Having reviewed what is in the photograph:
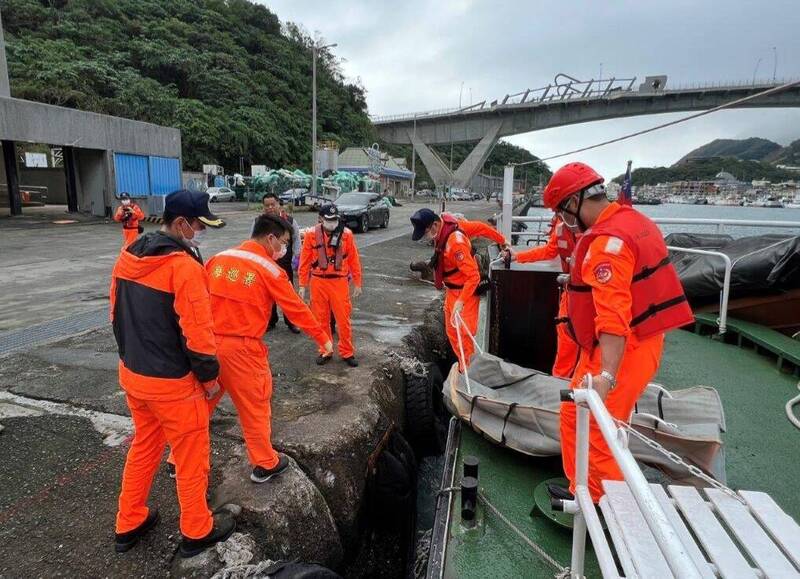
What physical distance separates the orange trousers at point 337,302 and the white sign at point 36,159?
28835 millimetres

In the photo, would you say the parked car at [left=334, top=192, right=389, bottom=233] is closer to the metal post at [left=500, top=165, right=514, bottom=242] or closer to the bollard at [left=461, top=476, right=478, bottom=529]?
the metal post at [left=500, top=165, right=514, bottom=242]

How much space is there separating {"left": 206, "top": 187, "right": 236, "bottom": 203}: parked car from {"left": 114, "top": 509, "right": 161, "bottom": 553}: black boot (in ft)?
102

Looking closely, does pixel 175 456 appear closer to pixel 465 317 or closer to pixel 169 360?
pixel 169 360

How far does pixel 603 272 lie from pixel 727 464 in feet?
6.00

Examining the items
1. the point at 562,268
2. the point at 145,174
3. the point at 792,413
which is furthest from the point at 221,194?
the point at 792,413

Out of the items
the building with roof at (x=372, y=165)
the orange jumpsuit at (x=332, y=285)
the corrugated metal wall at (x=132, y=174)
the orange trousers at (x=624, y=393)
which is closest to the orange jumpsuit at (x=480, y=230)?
the orange jumpsuit at (x=332, y=285)

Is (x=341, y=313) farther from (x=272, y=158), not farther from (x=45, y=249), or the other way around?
(x=272, y=158)

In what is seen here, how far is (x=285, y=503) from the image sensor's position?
2.76 meters

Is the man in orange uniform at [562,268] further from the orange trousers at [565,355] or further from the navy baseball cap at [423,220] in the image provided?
the navy baseball cap at [423,220]

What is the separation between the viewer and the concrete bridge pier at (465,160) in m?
42.8

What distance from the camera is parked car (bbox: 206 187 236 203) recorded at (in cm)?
3155

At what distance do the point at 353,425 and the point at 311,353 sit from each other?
1779 millimetres

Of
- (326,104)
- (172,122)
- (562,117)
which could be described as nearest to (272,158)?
(172,122)

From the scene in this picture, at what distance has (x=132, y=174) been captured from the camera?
1978cm
